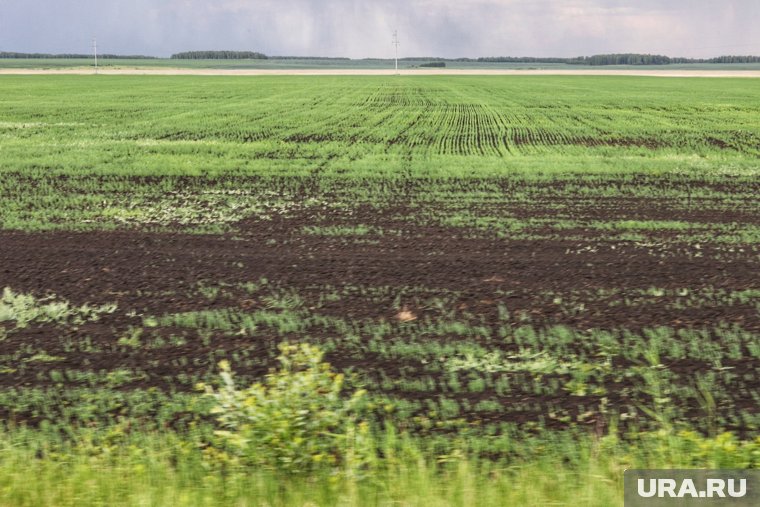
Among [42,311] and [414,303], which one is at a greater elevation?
[42,311]

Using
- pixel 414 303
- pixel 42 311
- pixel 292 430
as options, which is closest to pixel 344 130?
pixel 414 303

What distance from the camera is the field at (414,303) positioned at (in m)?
6.98

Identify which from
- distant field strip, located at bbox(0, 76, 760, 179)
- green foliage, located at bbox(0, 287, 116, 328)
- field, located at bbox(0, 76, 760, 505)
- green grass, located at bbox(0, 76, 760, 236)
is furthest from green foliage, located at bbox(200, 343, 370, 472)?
distant field strip, located at bbox(0, 76, 760, 179)

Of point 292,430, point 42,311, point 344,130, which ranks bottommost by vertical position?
point 292,430

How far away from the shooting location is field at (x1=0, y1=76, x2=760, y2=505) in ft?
22.9

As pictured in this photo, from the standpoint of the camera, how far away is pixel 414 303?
1079cm

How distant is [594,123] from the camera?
128 ft

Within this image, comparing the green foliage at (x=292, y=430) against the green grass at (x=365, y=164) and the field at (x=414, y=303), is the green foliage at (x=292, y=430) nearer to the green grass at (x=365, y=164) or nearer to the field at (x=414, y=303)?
the field at (x=414, y=303)

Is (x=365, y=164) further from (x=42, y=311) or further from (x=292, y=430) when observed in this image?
(x=292, y=430)

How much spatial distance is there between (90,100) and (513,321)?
5135cm

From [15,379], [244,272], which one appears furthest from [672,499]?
[244,272]

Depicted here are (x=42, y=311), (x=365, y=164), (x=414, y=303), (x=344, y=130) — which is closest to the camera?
(x=42, y=311)

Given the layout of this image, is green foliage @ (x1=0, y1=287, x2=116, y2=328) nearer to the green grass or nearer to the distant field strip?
the green grass

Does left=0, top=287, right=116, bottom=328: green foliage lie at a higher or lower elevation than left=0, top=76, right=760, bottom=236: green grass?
lower
